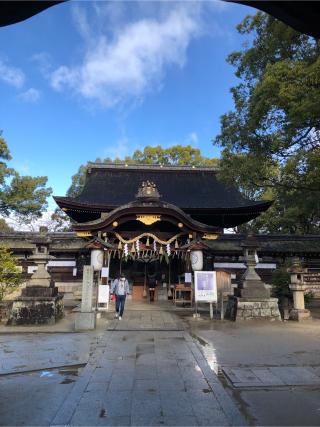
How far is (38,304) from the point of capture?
11398 mm

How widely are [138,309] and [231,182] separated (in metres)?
6.62

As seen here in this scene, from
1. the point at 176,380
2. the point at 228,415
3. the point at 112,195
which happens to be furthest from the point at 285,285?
the point at 112,195

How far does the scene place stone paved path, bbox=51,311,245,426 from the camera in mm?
3891

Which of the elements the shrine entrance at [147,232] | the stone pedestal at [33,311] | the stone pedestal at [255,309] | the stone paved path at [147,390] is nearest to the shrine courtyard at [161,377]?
the stone paved path at [147,390]

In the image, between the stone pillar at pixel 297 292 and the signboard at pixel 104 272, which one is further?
the signboard at pixel 104 272

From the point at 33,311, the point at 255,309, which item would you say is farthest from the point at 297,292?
the point at 33,311

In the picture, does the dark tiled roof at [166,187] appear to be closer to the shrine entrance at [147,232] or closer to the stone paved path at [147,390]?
the shrine entrance at [147,232]

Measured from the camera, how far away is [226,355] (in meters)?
7.04

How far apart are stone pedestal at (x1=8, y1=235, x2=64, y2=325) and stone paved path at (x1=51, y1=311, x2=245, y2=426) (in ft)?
12.8

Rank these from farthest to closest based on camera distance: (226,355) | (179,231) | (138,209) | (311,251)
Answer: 1. (311,251)
2. (179,231)
3. (138,209)
4. (226,355)

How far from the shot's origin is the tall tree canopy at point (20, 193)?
23.7m

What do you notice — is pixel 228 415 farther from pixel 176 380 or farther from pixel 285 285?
pixel 285 285

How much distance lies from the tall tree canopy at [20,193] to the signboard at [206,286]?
1635cm

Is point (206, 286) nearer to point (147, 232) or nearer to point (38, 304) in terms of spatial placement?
point (147, 232)
